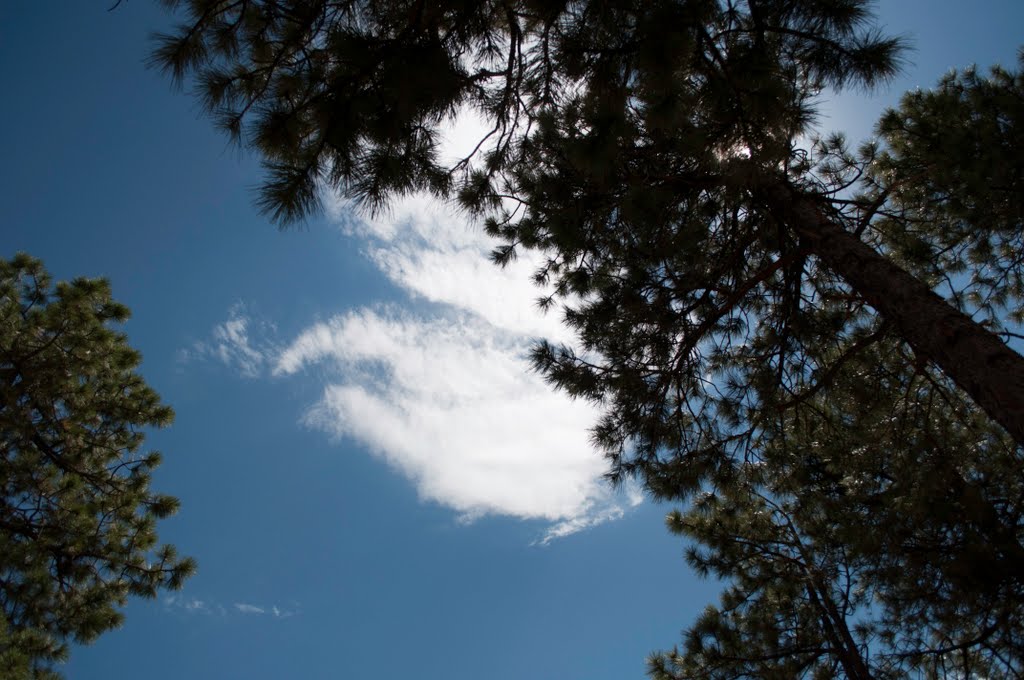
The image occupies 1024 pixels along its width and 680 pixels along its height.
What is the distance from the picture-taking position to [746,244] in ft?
13.9

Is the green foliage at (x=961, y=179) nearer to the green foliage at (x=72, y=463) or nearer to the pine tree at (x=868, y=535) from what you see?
the pine tree at (x=868, y=535)

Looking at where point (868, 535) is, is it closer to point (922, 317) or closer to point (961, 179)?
point (922, 317)

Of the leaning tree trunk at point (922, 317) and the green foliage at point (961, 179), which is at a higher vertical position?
the green foliage at point (961, 179)

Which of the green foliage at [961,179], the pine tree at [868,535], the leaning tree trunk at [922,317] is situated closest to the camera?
the leaning tree trunk at [922,317]

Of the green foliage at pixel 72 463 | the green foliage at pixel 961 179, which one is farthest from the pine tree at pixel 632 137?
the green foliage at pixel 72 463

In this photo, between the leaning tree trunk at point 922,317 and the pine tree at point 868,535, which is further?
the pine tree at point 868,535

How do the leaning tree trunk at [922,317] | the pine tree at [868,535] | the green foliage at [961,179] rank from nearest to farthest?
the leaning tree trunk at [922,317] < the pine tree at [868,535] < the green foliage at [961,179]

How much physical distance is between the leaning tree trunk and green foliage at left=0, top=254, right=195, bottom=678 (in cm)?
754

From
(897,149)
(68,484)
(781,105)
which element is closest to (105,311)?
(68,484)

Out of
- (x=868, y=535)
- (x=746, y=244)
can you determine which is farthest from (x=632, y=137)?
(x=868, y=535)

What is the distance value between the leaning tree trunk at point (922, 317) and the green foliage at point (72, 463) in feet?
24.7

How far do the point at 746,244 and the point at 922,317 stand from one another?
5.28 feet

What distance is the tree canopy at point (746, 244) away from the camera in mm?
2602

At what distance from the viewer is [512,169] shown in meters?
4.37
